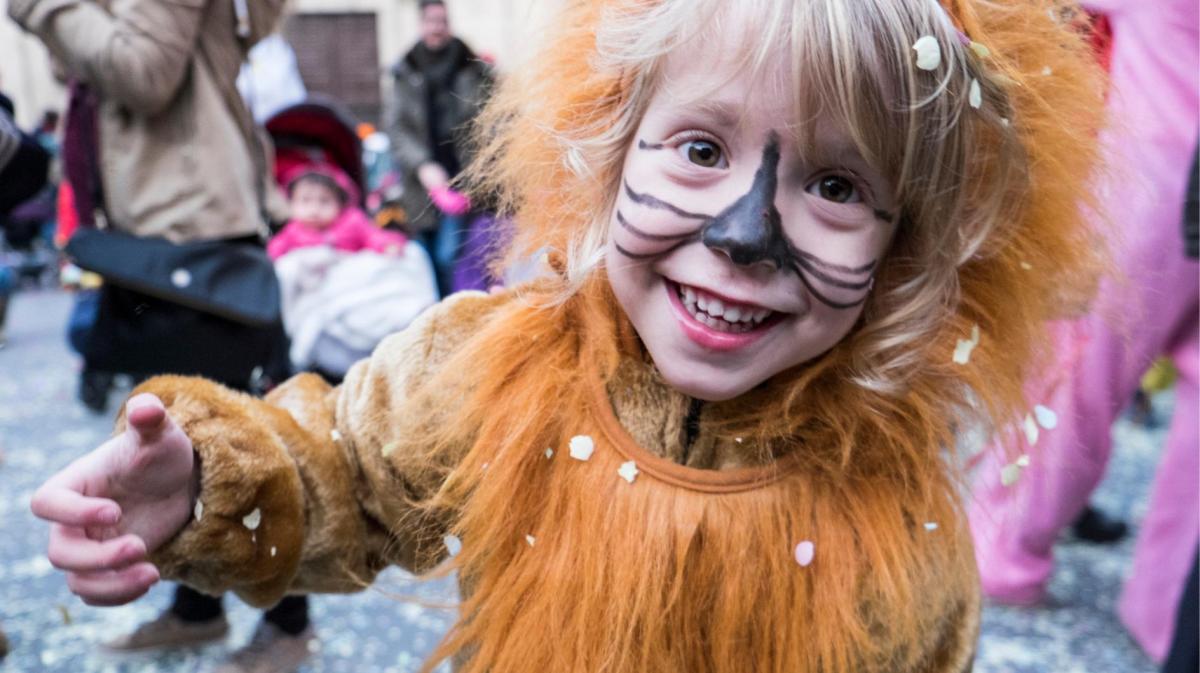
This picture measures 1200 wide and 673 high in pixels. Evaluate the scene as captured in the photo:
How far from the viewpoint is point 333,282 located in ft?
9.70

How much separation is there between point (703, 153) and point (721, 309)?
146 mm

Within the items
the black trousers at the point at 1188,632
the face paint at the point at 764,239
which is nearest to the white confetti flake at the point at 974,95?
the face paint at the point at 764,239

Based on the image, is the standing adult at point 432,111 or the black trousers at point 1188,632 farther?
the standing adult at point 432,111

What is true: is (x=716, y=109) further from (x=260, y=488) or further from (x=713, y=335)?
(x=260, y=488)

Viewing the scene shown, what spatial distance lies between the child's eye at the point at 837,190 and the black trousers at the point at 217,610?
1.52 metres

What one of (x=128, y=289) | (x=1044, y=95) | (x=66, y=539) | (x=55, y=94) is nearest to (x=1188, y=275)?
(x=1044, y=95)

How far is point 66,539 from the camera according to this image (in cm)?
86

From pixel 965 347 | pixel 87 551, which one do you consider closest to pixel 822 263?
pixel 965 347

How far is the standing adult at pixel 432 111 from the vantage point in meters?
4.04

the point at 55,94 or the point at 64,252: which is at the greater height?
the point at 64,252

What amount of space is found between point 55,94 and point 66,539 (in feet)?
40.8

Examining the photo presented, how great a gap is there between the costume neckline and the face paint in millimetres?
185

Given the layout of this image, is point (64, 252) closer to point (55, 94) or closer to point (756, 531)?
point (756, 531)

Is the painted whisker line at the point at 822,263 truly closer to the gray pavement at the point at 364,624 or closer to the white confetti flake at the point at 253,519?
the white confetti flake at the point at 253,519
